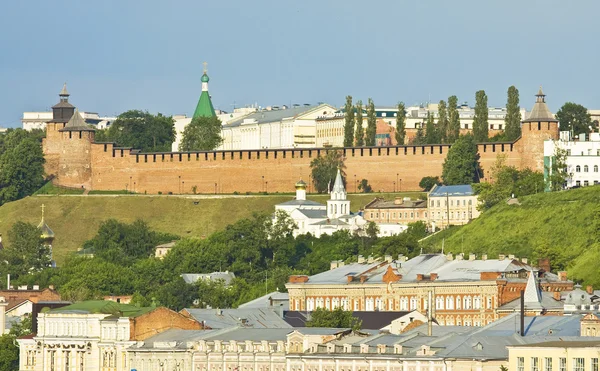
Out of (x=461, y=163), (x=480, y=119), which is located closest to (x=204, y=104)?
(x=480, y=119)

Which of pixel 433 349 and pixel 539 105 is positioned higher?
pixel 539 105

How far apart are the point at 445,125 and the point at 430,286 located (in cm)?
4552

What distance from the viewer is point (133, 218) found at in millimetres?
126250

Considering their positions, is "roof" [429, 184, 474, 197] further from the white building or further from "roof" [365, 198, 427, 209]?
the white building

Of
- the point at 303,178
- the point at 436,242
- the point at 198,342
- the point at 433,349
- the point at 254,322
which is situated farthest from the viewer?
the point at 303,178

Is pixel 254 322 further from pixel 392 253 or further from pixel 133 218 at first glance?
pixel 133 218

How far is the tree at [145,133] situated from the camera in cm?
14600

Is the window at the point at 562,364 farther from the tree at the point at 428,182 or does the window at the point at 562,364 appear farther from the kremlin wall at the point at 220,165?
the tree at the point at 428,182

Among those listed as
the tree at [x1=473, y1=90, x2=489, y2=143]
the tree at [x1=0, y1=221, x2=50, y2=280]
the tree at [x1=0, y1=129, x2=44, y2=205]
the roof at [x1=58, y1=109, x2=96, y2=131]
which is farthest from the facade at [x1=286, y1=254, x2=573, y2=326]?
the roof at [x1=58, y1=109, x2=96, y2=131]

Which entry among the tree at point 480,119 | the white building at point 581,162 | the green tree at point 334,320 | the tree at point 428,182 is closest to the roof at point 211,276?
the tree at point 428,182

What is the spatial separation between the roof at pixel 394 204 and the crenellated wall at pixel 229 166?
4126mm

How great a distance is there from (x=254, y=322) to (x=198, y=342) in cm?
1086

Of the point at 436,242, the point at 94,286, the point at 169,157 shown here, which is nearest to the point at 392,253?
the point at 436,242

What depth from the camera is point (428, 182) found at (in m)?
125
